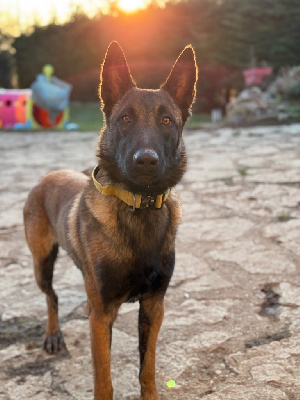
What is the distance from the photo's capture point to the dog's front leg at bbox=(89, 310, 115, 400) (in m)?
2.41

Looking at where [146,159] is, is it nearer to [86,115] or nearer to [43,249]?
[43,249]

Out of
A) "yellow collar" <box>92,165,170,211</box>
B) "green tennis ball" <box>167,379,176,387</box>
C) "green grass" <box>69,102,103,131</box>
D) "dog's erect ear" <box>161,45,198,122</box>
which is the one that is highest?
"dog's erect ear" <box>161,45,198,122</box>

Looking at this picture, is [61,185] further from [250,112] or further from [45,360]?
[250,112]

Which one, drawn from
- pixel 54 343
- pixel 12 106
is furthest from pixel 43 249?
pixel 12 106

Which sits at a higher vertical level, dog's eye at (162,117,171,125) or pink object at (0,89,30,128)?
A: dog's eye at (162,117,171,125)

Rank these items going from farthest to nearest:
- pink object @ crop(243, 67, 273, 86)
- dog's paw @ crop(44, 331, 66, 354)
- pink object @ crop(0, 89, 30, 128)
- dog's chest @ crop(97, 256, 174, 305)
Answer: pink object @ crop(243, 67, 273, 86) → pink object @ crop(0, 89, 30, 128) → dog's paw @ crop(44, 331, 66, 354) → dog's chest @ crop(97, 256, 174, 305)

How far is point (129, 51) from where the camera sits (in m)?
21.6

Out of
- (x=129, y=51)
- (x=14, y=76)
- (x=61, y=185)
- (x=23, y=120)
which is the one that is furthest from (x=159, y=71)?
(x=61, y=185)

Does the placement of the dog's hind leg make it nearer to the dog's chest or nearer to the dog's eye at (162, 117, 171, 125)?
the dog's chest

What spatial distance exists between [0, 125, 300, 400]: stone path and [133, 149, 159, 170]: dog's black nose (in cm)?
121

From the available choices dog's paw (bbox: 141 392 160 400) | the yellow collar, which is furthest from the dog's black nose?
dog's paw (bbox: 141 392 160 400)

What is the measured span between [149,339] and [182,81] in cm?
140

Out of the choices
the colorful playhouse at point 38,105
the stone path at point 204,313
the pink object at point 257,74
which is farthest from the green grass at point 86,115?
the stone path at point 204,313

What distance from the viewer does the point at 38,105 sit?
15.9 meters
